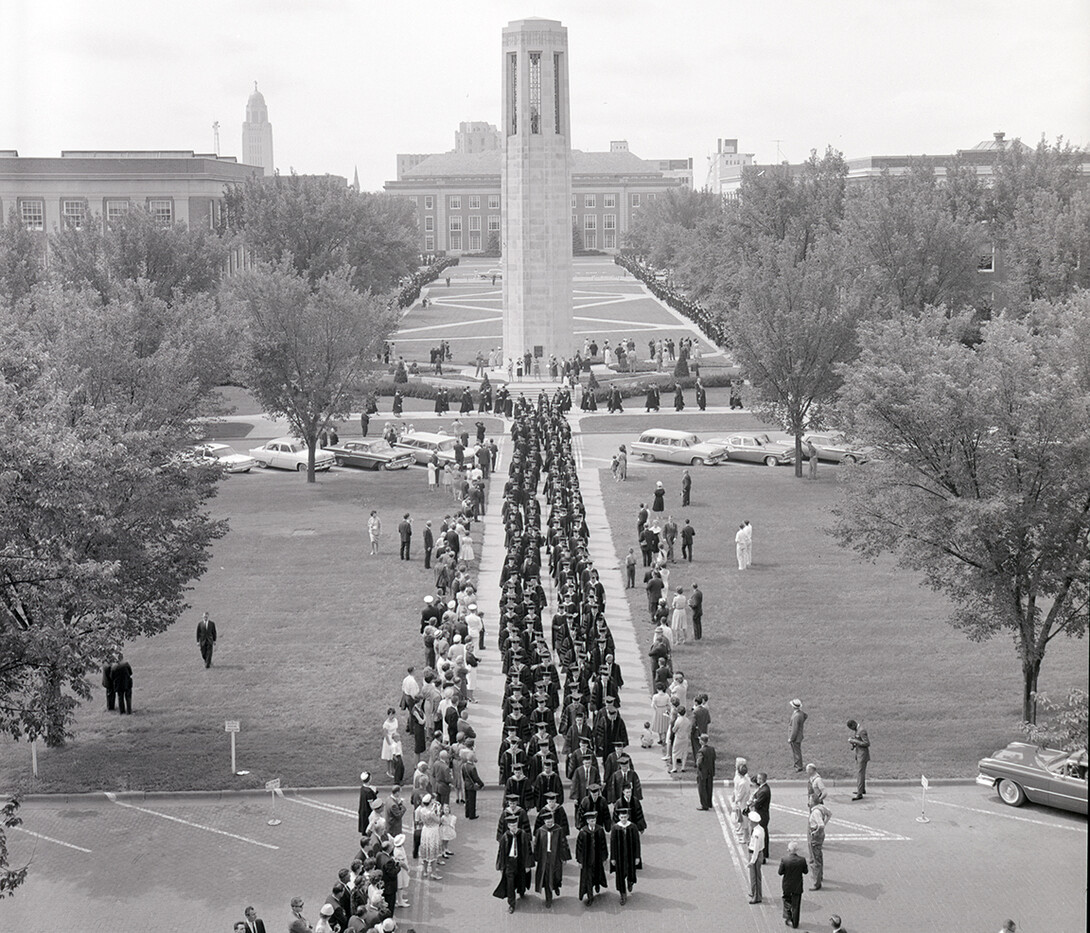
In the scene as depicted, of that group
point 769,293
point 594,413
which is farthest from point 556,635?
point 594,413

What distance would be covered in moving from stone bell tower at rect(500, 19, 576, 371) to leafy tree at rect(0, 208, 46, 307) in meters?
20.0

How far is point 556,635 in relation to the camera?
24.1 meters

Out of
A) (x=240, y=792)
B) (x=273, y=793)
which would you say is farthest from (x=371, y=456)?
(x=273, y=793)

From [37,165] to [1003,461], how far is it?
7586 cm

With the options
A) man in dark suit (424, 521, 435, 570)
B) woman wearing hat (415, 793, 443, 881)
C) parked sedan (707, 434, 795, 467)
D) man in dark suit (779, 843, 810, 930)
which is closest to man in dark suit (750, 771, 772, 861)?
man in dark suit (779, 843, 810, 930)

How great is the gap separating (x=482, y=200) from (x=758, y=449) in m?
146

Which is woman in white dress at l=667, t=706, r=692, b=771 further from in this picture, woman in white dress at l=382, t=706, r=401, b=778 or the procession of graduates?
woman in white dress at l=382, t=706, r=401, b=778

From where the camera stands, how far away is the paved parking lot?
52.0 ft

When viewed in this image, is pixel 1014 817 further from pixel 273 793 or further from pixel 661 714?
pixel 273 793

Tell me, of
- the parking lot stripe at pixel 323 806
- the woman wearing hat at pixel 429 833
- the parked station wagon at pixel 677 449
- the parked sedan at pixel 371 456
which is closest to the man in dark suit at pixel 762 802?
the woman wearing hat at pixel 429 833

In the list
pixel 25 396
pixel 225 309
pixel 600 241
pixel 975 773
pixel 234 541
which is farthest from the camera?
pixel 600 241

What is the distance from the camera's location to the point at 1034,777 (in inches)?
726

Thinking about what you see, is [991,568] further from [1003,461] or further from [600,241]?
[600,241]

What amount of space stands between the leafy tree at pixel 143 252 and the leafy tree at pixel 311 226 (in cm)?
1161
